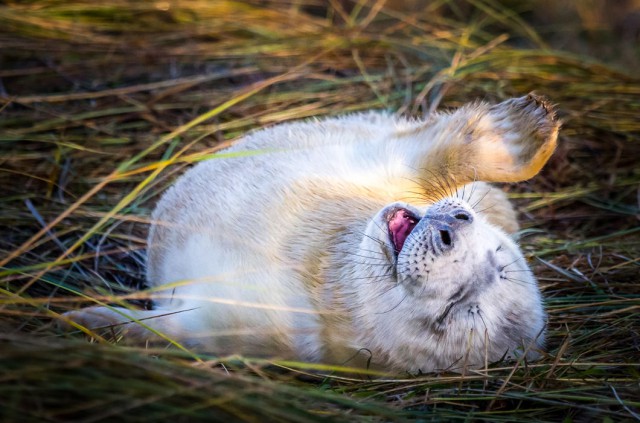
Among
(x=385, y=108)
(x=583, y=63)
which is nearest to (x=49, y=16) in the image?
(x=385, y=108)

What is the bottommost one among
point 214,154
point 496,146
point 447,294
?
point 447,294

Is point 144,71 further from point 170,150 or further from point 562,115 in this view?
point 562,115

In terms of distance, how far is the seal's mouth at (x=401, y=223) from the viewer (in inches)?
102

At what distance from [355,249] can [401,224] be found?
6.9 inches

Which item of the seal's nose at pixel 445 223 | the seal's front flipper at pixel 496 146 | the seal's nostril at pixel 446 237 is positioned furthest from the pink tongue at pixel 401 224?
the seal's front flipper at pixel 496 146

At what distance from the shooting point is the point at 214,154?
295 centimetres

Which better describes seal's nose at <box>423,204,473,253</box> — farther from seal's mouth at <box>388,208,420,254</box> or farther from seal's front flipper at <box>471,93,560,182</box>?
seal's front flipper at <box>471,93,560,182</box>

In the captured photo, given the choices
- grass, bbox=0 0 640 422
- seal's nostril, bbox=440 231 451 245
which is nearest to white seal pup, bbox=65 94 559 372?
seal's nostril, bbox=440 231 451 245

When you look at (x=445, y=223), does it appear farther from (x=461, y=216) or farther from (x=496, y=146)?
(x=496, y=146)

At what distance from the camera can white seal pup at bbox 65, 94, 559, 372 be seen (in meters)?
2.43

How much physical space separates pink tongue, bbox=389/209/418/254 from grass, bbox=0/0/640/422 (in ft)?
1.44


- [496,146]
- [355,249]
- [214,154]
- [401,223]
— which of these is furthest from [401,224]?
[214,154]

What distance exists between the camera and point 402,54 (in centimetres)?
480

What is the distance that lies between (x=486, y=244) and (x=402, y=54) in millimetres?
2512
